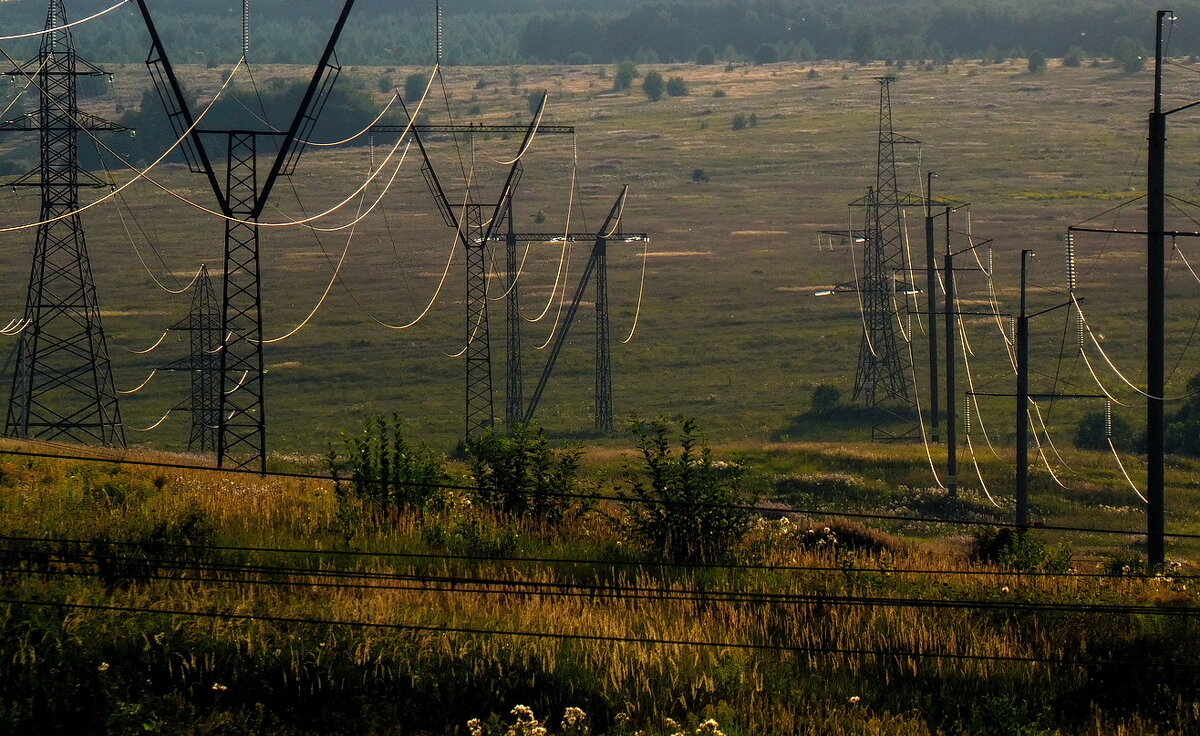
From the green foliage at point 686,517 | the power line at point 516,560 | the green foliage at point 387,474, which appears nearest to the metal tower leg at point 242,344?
the green foliage at point 387,474

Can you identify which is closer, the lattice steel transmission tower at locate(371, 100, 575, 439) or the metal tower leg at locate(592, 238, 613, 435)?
the lattice steel transmission tower at locate(371, 100, 575, 439)

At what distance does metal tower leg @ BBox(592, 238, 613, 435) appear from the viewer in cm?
6550

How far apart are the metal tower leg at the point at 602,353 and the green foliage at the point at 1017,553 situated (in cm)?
4338

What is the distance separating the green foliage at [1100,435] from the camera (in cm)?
6362

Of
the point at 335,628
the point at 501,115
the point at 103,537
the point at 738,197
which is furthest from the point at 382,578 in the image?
the point at 501,115

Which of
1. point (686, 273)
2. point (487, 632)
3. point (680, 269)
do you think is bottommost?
point (487, 632)

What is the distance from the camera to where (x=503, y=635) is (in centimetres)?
1375

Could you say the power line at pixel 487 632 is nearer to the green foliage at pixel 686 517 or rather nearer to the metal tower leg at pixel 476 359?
the green foliage at pixel 686 517

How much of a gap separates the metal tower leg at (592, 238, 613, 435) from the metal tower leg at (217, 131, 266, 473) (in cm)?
1613

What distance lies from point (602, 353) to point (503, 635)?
5474 centimetres

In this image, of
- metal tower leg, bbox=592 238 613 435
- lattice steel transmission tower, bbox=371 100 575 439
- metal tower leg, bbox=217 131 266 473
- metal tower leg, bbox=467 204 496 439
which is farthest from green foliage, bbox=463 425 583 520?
metal tower leg, bbox=592 238 613 435

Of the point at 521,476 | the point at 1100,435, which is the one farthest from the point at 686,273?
the point at 521,476

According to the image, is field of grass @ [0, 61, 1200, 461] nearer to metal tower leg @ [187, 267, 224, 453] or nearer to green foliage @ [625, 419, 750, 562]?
metal tower leg @ [187, 267, 224, 453]

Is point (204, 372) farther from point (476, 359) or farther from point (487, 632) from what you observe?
point (487, 632)
